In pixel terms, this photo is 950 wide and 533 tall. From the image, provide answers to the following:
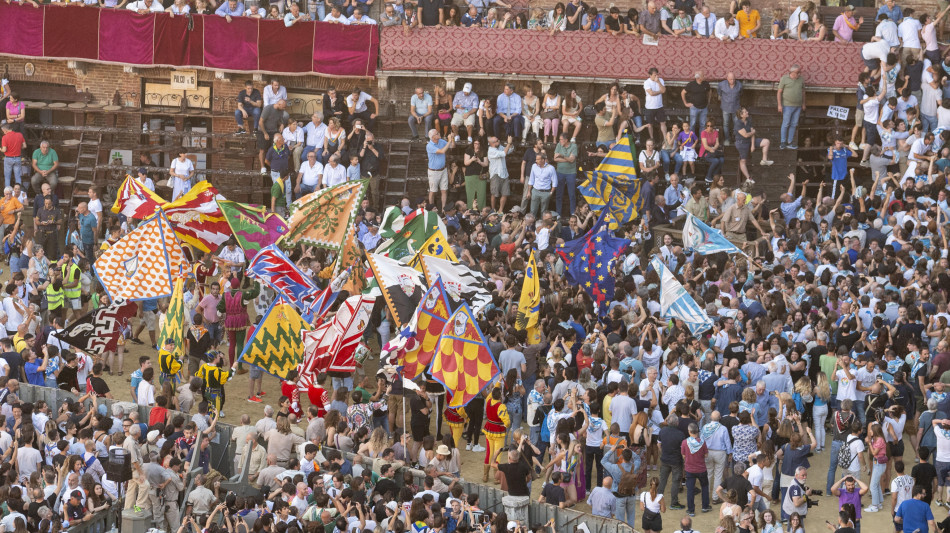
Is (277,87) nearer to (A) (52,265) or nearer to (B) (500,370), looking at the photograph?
(A) (52,265)

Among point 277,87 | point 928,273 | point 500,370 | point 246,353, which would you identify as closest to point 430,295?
point 500,370

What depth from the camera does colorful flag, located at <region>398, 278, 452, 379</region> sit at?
815 inches

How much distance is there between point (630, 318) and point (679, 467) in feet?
12.9

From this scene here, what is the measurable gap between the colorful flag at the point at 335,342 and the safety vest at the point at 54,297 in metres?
5.23

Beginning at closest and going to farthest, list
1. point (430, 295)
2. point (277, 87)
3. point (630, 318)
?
point (430, 295) → point (630, 318) → point (277, 87)

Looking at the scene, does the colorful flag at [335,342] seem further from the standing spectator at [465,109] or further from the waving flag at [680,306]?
the standing spectator at [465,109]

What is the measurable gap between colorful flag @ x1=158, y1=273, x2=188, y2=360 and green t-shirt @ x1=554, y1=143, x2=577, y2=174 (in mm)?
8779

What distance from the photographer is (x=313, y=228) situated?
24.7 metres

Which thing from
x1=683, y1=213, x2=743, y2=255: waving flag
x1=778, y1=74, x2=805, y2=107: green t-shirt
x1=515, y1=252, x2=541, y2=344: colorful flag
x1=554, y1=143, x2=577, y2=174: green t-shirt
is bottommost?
x1=515, y1=252, x2=541, y2=344: colorful flag

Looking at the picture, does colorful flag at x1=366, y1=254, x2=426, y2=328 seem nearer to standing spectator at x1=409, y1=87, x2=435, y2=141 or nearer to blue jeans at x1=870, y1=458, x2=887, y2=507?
blue jeans at x1=870, y1=458, x2=887, y2=507

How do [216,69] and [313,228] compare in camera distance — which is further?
[216,69]

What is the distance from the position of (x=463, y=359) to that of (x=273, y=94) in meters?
12.3

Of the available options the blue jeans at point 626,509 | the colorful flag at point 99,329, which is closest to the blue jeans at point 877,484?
the blue jeans at point 626,509

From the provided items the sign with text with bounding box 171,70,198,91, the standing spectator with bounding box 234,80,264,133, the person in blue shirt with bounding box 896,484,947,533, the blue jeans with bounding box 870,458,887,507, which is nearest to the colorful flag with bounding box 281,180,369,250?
the standing spectator with bounding box 234,80,264,133
